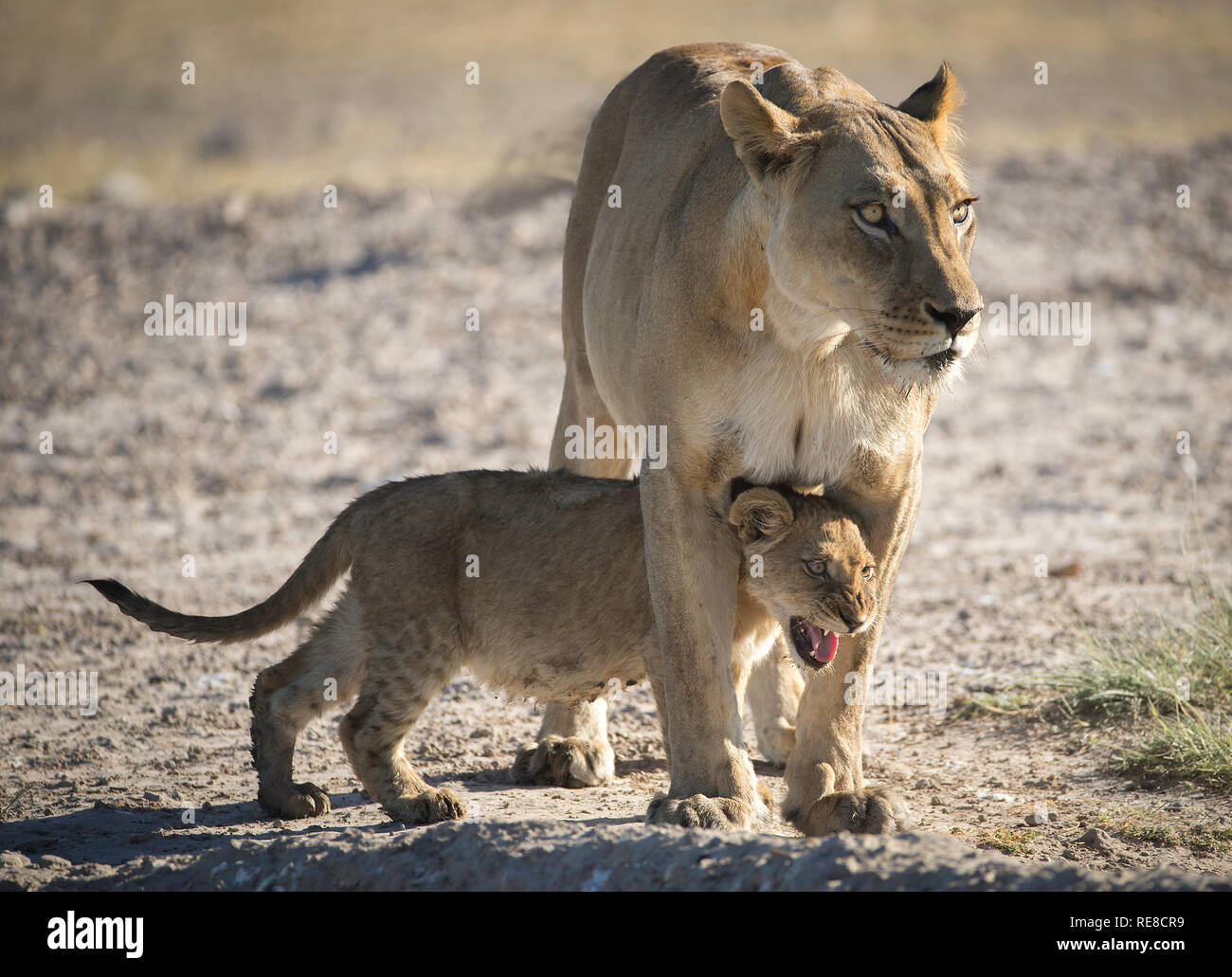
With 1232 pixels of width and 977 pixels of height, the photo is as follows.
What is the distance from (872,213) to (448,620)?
6.70 feet

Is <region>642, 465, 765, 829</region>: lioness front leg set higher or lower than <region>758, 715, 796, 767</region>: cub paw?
higher

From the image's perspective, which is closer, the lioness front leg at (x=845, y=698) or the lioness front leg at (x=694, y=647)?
the lioness front leg at (x=694, y=647)

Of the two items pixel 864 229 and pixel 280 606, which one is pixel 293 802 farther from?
pixel 864 229

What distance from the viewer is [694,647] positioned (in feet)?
16.0

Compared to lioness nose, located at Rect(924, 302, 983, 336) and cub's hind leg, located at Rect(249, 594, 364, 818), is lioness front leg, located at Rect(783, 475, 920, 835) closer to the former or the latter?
lioness nose, located at Rect(924, 302, 983, 336)

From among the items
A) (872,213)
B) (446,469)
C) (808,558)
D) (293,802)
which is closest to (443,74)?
(446,469)

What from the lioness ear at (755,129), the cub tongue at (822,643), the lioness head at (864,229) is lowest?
the cub tongue at (822,643)

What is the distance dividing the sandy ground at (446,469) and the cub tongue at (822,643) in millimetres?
662

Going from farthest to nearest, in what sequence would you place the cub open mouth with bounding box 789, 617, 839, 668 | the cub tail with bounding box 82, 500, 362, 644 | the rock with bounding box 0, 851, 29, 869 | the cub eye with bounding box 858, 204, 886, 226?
the cub tail with bounding box 82, 500, 362, 644 → the cub open mouth with bounding box 789, 617, 839, 668 → the rock with bounding box 0, 851, 29, 869 → the cub eye with bounding box 858, 204, 886, 226

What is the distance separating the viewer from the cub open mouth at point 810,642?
199 inches

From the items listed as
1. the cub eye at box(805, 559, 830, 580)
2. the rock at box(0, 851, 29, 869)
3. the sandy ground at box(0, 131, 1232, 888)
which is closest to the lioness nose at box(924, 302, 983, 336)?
the cub eye at box(805, 559, 830, 580)

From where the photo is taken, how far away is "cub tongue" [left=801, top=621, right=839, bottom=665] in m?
5.05

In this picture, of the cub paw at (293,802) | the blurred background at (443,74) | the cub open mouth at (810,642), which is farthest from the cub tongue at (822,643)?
the blurred background at (443,74)

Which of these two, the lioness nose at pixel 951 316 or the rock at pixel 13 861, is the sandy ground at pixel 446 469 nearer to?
the rock at pixel 13 861
